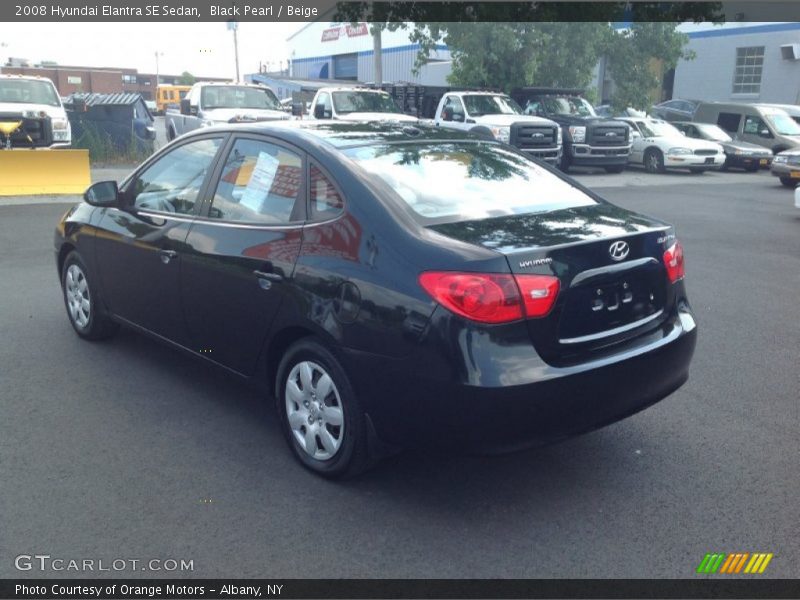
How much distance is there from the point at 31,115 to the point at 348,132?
14.6 metres

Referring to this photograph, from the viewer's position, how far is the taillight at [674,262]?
13.0 ft

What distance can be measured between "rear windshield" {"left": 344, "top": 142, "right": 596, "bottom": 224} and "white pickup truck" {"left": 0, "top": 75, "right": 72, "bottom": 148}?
47.4ft

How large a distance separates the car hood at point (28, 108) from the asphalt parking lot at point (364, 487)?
12532 mm

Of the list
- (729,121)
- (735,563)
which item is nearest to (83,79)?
(729,121)

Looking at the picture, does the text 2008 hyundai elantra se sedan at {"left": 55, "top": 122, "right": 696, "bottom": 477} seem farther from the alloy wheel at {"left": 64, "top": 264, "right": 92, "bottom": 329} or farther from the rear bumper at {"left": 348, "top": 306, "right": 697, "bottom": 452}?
the alloy wheel at {"left": 64, "top": 264, "right": 92, "bottom": 329}

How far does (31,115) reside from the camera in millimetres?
16734

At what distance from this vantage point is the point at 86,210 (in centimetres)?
576

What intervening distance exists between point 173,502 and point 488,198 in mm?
2134

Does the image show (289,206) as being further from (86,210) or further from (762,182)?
(762,182)

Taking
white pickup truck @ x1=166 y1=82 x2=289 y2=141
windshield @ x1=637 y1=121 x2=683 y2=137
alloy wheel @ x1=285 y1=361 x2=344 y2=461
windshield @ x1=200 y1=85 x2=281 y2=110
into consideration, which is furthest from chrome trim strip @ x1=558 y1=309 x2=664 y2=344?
windshield @ x1=637 y1=121 x2=683 y2=137

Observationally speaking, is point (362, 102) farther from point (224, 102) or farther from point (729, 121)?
point (729, 121)

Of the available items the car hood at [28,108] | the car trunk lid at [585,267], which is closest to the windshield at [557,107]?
the car hood at [28,108]

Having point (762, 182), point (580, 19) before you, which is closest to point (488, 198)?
point (762, 182)

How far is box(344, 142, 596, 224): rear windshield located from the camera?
12.9ft
